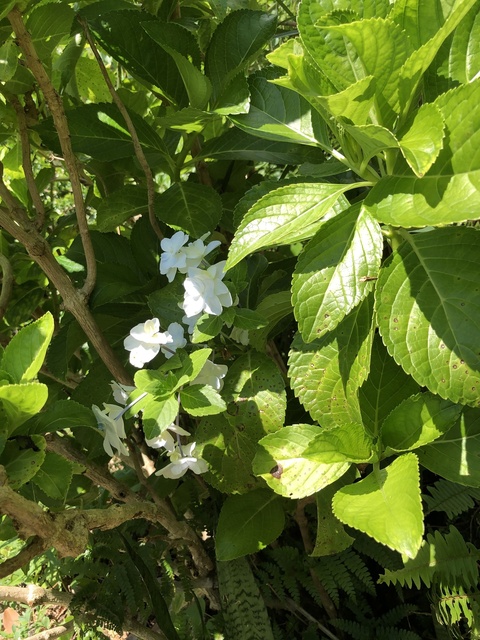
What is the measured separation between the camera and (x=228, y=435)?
116 cm

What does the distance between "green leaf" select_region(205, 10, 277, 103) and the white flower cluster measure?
14.5 inches

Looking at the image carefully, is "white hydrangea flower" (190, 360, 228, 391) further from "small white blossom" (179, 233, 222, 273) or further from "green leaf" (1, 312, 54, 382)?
"green leaf" (1, 312, 54, 382)

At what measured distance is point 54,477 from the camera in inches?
36.5

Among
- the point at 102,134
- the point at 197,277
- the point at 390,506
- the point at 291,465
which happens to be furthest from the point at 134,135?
the point at 390,506

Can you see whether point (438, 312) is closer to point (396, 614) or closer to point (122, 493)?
point (122, 493)

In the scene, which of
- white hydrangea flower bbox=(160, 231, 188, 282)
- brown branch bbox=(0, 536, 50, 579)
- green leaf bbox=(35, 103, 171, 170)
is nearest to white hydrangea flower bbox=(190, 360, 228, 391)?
white hydrangea flower bbox=(160, 231, 188, 282)

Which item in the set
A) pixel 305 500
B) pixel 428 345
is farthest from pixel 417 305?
pixel 305 500

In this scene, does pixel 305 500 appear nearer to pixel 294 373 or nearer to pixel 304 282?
pixel 294 373

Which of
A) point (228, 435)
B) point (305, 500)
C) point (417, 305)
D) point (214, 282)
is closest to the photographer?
point (417, 305)

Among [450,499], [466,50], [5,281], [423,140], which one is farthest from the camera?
[450,499]

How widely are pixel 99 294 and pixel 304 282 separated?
51 centimetres

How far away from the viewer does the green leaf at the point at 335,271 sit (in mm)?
876

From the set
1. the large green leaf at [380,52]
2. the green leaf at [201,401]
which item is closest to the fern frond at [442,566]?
the green leaf at [201,401]

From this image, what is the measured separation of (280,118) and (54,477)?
74 centimetres
